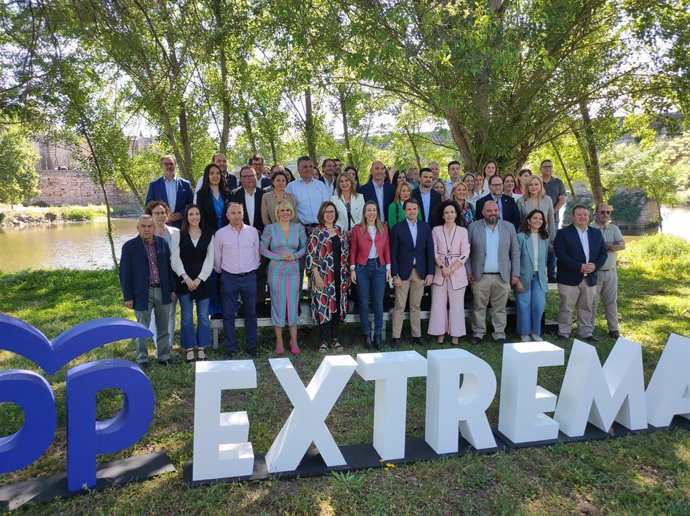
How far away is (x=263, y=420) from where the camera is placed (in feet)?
13.1

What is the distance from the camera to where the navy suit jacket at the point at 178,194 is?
5.92m

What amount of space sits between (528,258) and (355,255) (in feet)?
7.13

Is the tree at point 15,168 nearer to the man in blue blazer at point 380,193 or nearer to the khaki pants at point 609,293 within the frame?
the man in blue blazer at point 380,193

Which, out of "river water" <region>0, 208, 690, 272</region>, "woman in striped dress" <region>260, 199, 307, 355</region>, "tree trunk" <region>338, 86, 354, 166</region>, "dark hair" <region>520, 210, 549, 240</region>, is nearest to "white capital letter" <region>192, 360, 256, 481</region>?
"woman in striped dress" <region>260, 199, 307, 355</region>

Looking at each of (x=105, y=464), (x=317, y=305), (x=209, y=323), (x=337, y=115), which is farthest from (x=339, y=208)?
(x=337, y=115)

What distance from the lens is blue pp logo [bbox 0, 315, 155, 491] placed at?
2846 mm

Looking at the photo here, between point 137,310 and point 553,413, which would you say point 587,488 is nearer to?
point 553,413

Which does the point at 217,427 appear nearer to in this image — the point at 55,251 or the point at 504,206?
the point at 504,206

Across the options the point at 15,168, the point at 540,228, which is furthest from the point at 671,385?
the point at 15,168

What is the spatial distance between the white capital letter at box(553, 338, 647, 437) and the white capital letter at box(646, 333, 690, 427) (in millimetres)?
152

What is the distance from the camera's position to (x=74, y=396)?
293 centimetres

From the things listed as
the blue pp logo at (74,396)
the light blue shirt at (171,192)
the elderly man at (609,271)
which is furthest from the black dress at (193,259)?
the elderly man at (609,271)

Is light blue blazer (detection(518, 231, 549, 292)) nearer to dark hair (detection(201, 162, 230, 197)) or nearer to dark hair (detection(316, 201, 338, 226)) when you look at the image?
dark hair (detection(316, 201, 338, 226))

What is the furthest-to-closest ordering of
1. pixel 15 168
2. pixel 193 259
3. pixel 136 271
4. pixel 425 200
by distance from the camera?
pixel 15 168 → pixel 425 200 → pixel 193 259 → pixel 136 271
